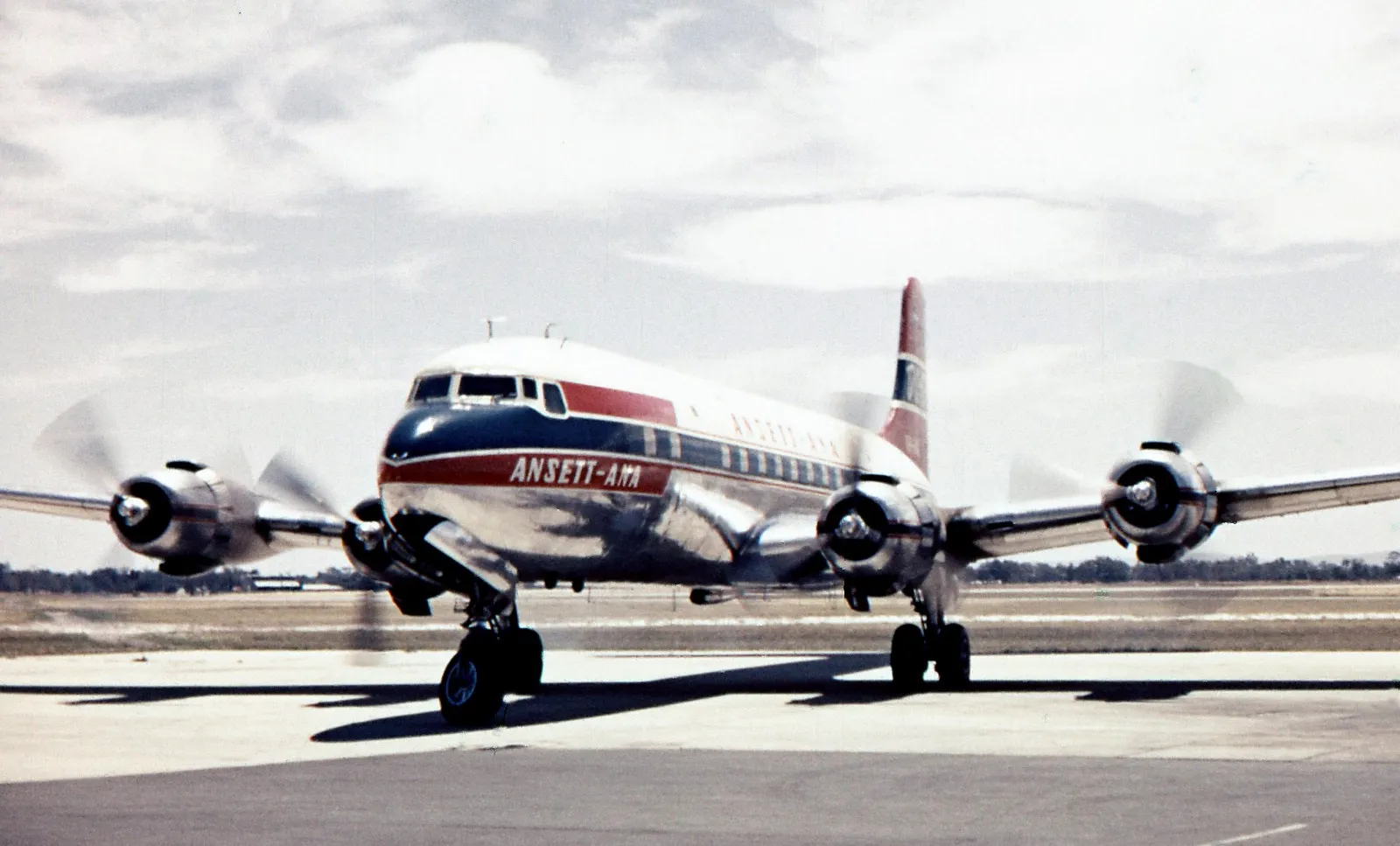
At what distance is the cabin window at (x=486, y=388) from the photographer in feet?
66.4

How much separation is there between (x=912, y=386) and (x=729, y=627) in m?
16.9

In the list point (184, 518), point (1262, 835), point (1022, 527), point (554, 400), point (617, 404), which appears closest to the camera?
point (1262, 835)

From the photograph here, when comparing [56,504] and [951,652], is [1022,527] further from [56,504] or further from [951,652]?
[56,504]

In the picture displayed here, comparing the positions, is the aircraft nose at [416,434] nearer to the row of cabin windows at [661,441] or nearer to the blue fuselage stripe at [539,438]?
the blue fuselage stripe at [539,438]

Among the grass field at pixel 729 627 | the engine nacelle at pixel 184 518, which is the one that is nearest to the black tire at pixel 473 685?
the grass field at pixel 729 627

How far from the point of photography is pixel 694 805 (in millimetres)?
11727

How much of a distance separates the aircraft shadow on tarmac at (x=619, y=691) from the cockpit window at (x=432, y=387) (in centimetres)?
393

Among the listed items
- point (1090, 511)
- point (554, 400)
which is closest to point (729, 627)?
point (1090, 511)

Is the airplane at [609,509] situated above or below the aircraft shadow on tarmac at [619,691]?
above

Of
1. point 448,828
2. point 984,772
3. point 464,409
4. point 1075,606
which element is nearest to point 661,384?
point 464,409

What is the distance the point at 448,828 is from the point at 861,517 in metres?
12.9

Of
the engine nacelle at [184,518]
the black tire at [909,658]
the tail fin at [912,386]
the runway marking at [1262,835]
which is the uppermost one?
the tail fin at [912,386]

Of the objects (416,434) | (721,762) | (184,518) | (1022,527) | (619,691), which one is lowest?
(721,762)

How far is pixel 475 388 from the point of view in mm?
20328
